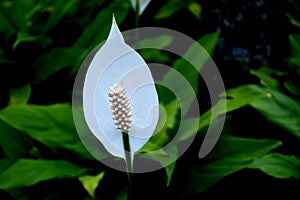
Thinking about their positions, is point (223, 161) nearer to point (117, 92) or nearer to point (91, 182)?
point (91, 182)

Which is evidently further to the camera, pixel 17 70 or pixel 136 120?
pixel 17 70

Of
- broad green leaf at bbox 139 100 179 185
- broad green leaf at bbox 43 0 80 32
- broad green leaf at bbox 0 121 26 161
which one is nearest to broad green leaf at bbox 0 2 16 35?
broad green leaf at bbox 43 0 80 32

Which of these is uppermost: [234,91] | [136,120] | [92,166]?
[136,120]

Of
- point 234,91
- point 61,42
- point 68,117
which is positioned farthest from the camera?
point 61,42

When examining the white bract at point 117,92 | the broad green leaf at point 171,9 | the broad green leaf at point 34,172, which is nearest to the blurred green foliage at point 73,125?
the broad green leaf at point 34,172

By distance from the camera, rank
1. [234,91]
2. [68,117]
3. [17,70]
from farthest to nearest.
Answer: [17,70] < [234,91] < [68,117]

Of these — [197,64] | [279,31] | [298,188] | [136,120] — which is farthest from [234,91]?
[136,120]

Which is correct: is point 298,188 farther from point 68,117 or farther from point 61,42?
point 61,42
